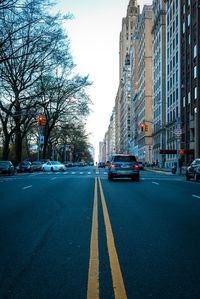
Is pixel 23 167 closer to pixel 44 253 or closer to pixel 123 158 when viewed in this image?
pixel 123 158

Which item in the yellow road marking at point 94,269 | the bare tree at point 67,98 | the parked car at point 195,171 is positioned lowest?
the yellow road marking at point 94,269

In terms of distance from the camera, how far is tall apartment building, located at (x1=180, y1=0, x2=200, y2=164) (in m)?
54.2

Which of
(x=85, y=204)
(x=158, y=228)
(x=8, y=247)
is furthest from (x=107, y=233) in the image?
(x=85, y=204)

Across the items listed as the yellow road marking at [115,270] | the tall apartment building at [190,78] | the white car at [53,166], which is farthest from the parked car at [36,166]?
the yellow road marking at [115,270]

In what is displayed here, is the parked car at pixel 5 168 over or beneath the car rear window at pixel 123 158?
beneath

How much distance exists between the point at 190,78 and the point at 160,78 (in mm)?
27925

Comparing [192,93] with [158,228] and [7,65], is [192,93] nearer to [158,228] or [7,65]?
[7,65]

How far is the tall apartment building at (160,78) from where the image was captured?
83.1 meters

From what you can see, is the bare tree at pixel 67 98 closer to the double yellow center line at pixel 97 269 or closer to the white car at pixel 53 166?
the white car at pixel 53 166

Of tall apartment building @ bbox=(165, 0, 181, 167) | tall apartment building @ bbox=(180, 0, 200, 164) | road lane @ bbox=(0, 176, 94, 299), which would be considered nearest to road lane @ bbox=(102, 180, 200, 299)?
road lane @ bbox=(0, 176, 94, 299)

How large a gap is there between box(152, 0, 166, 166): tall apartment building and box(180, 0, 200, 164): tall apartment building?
705 inches

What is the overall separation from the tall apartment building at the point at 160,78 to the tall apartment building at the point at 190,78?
17.9 meters

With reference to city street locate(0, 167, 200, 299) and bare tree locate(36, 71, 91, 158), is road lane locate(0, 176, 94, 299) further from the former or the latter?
bare tree locate(36, 71, 91, 158)

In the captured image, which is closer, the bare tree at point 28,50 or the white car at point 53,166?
the bare tree at point 28,50
